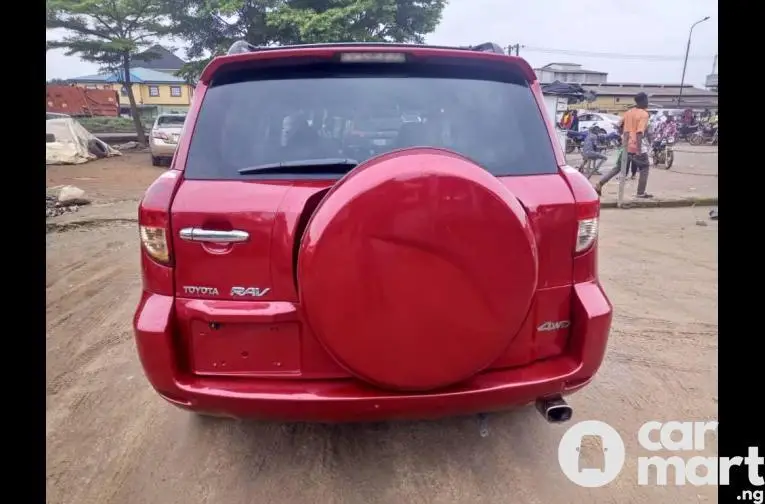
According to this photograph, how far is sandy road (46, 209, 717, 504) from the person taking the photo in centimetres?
229

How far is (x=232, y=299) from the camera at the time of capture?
195 centimetres

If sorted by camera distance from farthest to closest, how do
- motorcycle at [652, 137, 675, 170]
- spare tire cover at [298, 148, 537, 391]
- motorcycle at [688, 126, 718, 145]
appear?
1. motorcycle at [688, 126, 718, 145]
2. motorcycle at [652, 137, 675, 170]
3. spare tire cover at [298, 148, 537, 391]

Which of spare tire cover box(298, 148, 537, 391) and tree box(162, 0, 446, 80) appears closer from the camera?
spare tire cover box(298, 148, 537, 391)

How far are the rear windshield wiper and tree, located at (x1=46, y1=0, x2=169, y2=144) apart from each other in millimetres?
21216

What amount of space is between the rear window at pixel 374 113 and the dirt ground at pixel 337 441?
1.41 m

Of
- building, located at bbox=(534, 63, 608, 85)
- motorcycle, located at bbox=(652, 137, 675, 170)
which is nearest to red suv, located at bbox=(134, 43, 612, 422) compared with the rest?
motorcycle, located at bbox=(652, 137, 675, 170)

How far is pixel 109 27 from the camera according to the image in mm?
21000

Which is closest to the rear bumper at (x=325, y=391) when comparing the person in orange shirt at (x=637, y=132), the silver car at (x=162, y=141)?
the person in orange shirt at (x=637, y=132)

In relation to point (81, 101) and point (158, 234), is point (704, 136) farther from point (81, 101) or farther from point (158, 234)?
point (81, 101)

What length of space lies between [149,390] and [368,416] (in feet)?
6.17

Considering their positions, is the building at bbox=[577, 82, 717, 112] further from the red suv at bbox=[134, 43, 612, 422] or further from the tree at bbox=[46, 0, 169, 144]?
the red suv at bbox=[134, 43, 612, 422]
